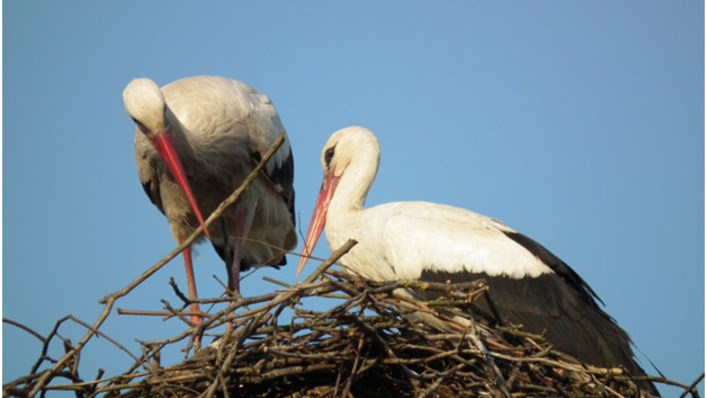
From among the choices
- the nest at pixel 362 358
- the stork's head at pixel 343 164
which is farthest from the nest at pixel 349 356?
the stork's head at pixel 343 164

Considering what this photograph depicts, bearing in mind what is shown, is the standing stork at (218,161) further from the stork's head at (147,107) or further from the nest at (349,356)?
the nest at (349,356)

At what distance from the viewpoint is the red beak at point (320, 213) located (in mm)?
7047

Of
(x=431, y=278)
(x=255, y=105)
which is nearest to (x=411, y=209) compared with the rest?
(x=431, y=278)

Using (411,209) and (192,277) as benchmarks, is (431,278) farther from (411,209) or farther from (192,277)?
(192,277)

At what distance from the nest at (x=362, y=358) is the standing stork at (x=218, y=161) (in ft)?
8.37

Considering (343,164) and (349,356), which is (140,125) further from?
(349,356)

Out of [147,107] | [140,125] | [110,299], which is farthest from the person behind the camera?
[140,125]

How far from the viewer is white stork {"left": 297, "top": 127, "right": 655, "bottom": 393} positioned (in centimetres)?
592

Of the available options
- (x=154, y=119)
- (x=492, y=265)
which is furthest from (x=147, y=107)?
(x=492, y=265)

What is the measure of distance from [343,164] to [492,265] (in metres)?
1.33

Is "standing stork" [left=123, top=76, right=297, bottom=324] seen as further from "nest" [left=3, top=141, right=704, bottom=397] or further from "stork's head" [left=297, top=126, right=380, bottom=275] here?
"nest" [left=3, top=141, right=704, bottom=397]

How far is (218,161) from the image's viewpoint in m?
8.30

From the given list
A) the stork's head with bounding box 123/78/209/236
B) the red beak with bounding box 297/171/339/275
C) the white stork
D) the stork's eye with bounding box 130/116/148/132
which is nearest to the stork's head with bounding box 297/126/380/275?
the red beak with bounding box 297/171/339/275

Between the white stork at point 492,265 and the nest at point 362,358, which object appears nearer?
the nest at point 362,358
